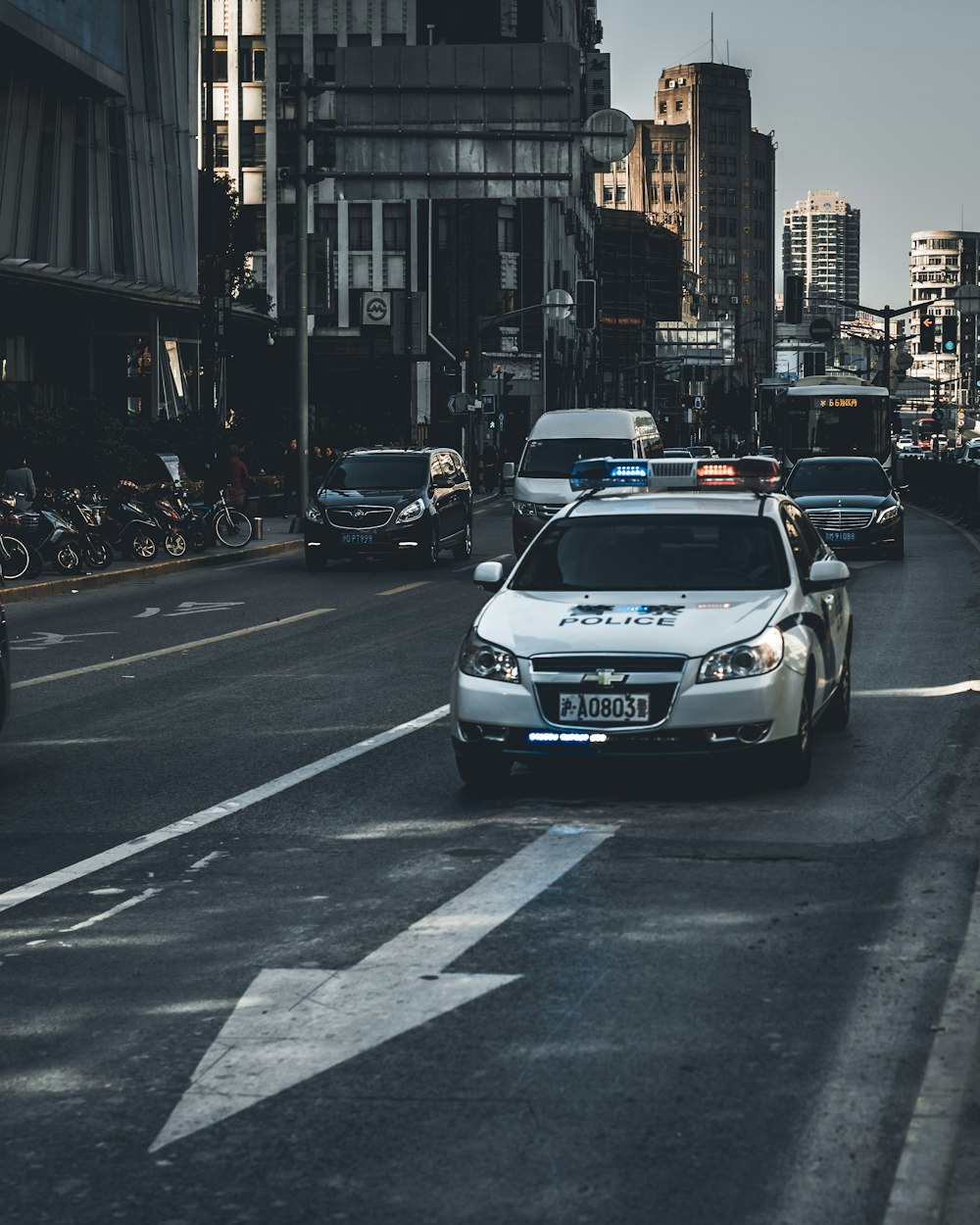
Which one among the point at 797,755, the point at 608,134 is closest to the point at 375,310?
the point at 608,134

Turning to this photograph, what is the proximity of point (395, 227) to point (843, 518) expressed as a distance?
69808 millimetres

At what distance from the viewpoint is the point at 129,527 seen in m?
31.2

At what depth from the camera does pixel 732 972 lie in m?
6.73

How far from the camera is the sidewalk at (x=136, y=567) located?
25797mm

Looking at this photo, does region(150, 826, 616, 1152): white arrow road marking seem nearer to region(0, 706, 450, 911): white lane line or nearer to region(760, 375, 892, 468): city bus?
region(0, 706, 450, 911): white lane line

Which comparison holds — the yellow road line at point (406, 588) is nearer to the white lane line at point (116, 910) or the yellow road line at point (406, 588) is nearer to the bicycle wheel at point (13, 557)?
the bicycle wheel at point (13, 557)

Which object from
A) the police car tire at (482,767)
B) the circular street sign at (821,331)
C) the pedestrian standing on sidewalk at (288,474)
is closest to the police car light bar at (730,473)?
the police car tire at (482,767)

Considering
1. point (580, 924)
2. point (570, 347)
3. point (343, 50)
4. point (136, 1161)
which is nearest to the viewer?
point (136, 1161)

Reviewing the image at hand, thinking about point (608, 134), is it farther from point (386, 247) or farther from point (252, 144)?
point (252, 144)

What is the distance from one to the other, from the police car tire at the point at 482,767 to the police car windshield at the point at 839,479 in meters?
22.2

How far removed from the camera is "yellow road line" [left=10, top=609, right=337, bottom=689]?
53.3 feet

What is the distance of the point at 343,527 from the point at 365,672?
13.2m

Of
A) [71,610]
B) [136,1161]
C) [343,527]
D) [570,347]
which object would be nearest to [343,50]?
Result: [343,527]

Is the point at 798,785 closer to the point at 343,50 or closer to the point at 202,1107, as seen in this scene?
the point at 202,1107
